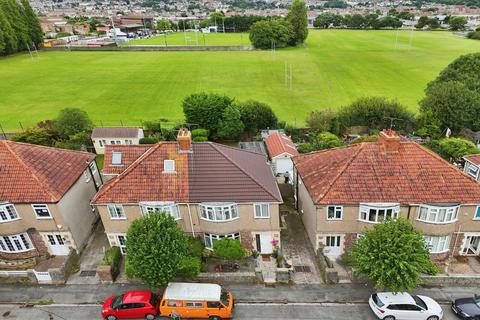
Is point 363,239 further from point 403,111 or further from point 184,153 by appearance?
point 403,111

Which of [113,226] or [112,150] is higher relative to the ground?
[112,150]

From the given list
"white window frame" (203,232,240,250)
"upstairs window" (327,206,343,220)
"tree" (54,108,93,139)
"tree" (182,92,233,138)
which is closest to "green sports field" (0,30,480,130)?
"tree" (54,108,93,139)

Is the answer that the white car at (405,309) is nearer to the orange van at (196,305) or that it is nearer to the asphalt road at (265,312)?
the asphalt road at (265,312)

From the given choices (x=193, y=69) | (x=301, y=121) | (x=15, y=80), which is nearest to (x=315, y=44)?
(x=193, y=69)

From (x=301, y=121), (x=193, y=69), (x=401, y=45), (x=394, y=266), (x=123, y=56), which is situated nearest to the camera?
(x=394, y=266)

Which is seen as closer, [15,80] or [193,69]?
[15,80]

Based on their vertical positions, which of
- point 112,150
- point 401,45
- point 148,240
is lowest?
point 401,45
